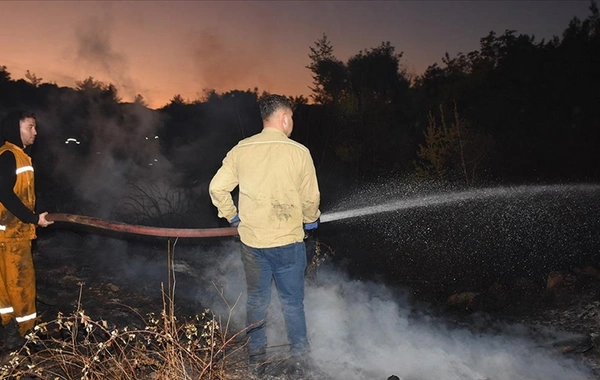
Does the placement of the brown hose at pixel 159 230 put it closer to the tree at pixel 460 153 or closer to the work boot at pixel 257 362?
the work boot at pixel 257 362

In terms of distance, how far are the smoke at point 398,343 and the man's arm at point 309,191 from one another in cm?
98

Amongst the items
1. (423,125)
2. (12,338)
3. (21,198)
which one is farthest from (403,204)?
(423,125)

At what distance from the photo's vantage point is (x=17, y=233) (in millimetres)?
3744

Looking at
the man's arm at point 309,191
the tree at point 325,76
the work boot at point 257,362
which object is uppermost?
the tree at point 325,76

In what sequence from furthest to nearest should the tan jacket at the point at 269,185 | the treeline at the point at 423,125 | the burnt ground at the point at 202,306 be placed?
the treeline at the point at 423,125, the burnt ground at the point at 202,306, the tan jacket at the point at 269,185

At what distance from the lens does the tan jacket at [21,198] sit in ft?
A: 12.1

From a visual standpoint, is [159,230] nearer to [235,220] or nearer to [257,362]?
[235,220]

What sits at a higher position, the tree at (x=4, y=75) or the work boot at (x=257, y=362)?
the tree at (x=4, y=75)

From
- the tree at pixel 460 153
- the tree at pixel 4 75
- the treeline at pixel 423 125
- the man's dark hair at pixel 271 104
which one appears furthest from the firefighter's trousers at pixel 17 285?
the tree at pixel 4 75

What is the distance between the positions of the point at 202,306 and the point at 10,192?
2561 millimetres

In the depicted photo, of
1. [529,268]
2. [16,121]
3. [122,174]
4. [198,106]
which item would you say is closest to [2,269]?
[16,121]

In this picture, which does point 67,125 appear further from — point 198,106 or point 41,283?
point 41,283

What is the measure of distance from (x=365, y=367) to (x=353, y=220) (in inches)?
402

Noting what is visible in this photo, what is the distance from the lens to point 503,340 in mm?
4199
